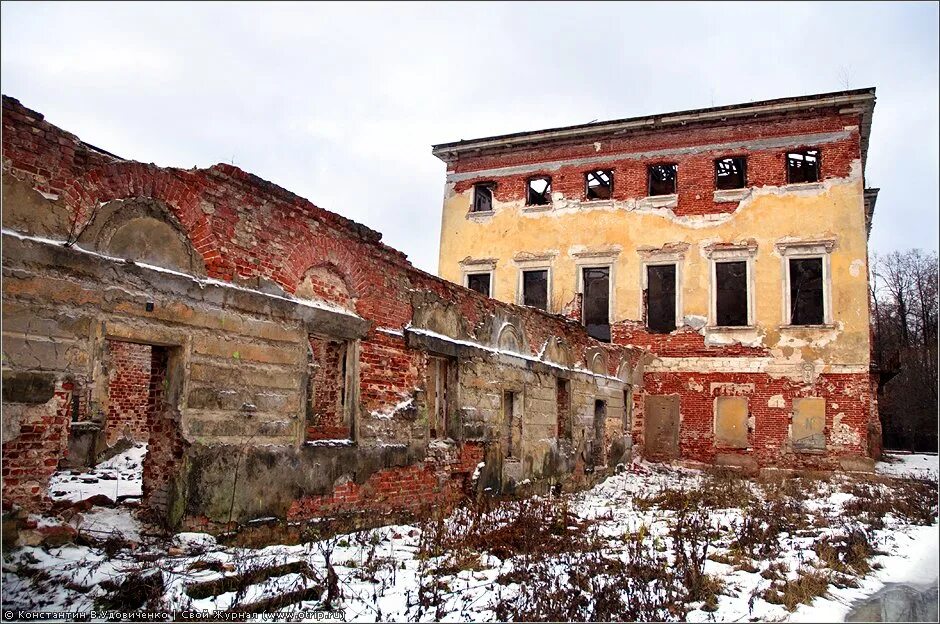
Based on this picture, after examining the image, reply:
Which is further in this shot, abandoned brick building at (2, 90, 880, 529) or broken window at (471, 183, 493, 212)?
broken window at (471, 183, 493, 212)

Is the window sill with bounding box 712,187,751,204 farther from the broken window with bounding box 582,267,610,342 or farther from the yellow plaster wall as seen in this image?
the broken window with bounding box 582,267,610,342

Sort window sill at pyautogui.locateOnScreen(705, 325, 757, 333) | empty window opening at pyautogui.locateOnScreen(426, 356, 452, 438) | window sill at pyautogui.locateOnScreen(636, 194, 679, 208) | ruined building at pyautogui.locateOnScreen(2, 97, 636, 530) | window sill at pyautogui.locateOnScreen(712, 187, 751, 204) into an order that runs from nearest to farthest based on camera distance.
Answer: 1. ruined building at pyautogui.locateOnScreen(2, 97, 636, 530)
2. empty window opening at pyautogui.locateOnScreen(426, 356, 452, 438)
3. window sill at pyautogui.locateOnScreen(705, 325, 757, 333)
4. window sill at pyautogui.locateOnScreen(712, 187, 751, 204)
5. window sill at pyautogui.locateOnScreen(636, 194, 679, 208)

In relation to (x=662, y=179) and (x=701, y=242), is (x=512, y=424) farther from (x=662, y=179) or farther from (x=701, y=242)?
(x=662, y=179)

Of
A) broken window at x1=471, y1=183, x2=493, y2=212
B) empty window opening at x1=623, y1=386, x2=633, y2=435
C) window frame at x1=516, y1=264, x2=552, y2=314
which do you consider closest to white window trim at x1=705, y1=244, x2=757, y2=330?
empty window opening at x1=623, y1=386, x2=633, y2=435

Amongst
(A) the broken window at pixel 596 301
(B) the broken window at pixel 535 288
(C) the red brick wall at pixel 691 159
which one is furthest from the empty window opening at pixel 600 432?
(C) the red brick wall at pixel 691 159

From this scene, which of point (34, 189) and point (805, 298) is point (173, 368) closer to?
point (34, 189)

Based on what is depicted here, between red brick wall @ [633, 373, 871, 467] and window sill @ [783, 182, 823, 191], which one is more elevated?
window sill @ [783, 182, 823, 191]

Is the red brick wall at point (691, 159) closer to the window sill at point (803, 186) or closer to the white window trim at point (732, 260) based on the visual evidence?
the window sill at point (803, 186)

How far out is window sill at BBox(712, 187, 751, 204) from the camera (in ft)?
68.6

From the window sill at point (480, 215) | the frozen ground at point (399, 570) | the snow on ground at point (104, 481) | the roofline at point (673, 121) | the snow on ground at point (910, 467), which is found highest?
the roofline at point (673, 121)

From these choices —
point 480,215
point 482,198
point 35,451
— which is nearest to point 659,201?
point 480,215

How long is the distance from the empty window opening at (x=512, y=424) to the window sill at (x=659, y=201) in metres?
11.2

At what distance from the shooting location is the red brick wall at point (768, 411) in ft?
62.3

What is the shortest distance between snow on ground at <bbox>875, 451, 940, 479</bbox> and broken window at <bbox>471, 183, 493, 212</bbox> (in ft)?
45.9
